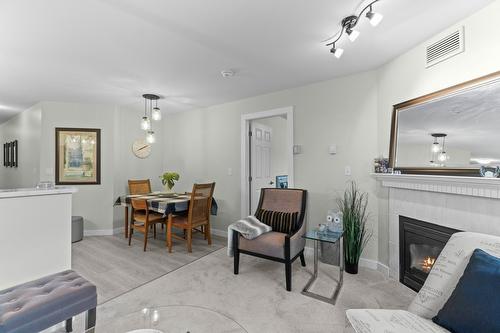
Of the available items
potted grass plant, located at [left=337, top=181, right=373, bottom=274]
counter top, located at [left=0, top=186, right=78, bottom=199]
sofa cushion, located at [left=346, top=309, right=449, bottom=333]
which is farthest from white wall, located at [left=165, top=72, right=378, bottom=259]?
counter top, located at [left=0, top=186, right=78, bottom=199]

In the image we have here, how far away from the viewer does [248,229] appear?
267 cm

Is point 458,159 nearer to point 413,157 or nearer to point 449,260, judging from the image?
point 413,157

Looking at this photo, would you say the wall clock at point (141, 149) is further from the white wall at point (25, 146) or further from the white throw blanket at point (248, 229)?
the white throw blanket at point (248, 229)

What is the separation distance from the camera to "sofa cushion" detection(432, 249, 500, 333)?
1.08 m

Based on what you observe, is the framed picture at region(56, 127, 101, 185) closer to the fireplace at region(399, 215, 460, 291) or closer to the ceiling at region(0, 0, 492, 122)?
the ceiling at region(0, 0, 492, 122)

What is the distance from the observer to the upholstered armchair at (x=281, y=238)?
245 cm

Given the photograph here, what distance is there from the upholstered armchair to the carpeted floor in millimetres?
221

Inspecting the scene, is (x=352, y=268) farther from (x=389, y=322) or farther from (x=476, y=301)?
(x=476, y=301)

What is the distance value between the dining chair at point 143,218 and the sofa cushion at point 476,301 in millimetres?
3347

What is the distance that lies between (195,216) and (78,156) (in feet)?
8.34

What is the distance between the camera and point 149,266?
2.94 metres

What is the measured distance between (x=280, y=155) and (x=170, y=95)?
→ 257 cm

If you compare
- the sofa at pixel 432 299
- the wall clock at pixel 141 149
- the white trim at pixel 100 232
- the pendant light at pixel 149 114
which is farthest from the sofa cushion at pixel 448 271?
the wall clock at pixel 141 149

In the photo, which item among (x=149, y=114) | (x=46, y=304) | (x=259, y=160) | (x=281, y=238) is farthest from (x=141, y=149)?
(x=46, y=304)
